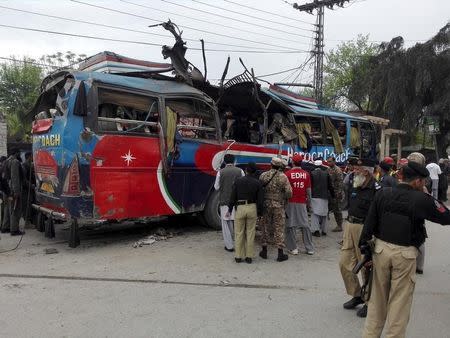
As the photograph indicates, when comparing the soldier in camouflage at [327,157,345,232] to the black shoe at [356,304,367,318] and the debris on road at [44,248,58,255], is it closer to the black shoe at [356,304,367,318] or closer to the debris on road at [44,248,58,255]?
the black shoe at [356,304,367,318]

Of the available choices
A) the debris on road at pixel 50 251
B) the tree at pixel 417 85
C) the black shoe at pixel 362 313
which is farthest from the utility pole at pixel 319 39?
the black shoe at pixel 362 313

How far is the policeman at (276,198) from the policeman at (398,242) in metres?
3.31

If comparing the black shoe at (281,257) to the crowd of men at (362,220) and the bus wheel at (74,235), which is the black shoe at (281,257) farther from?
the bus wheel at (74,235)

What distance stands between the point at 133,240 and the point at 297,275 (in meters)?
3.49

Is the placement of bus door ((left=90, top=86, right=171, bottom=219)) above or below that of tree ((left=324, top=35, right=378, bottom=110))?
below

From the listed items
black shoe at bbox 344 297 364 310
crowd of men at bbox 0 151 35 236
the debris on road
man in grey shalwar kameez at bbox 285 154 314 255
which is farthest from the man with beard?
crowd of men at bbox 0 151 35 236

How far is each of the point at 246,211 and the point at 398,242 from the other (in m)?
3.49

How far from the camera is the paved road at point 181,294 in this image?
4414 millimetres

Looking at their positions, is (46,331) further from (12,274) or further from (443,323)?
(443,323)

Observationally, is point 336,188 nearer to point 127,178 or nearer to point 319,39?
point 127,178

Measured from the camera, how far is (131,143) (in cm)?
779

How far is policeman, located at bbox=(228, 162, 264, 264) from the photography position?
7.00 metres

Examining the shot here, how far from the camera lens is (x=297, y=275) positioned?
6344 mm

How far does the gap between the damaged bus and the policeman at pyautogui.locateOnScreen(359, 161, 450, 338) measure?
16.0ft
